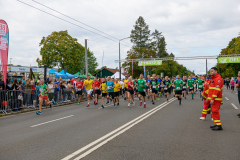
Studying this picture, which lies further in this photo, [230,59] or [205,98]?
[230,59]

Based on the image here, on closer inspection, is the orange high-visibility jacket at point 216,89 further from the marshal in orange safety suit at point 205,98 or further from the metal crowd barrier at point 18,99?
the metal crowd barrier at point 18,99

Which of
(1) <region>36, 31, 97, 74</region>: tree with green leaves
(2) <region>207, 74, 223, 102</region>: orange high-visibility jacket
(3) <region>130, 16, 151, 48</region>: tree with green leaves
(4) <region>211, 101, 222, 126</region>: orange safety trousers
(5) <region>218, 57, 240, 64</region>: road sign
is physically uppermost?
(3) <region>130, 16, 151, 48</region>: tree with green leaves

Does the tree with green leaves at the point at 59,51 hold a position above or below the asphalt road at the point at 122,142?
above

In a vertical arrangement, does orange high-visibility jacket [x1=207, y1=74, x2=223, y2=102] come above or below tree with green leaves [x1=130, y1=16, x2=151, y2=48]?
below

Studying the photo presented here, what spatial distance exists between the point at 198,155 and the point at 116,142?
1.97 metres

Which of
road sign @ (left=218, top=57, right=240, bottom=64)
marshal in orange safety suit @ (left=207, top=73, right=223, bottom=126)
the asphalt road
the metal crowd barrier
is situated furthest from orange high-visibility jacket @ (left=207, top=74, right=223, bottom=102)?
road sign @ (left=218, top=57, right=240, bottom=64)

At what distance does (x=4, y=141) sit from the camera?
254 inches

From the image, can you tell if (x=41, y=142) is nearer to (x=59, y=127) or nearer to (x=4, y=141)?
(x=4, y=141)

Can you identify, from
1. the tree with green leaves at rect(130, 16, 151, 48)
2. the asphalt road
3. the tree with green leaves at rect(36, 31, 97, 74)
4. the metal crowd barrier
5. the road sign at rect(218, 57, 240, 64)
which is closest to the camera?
the asphalt road

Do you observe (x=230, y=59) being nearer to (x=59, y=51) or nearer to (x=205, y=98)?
(x=205, y=98)

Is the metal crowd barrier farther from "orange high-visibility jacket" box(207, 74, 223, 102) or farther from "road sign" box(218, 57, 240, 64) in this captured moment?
"road sign" box(218, 57, 240, 64)

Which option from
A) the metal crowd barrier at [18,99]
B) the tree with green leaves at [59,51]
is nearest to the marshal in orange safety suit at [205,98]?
the metal crowd barrier at [18,99]

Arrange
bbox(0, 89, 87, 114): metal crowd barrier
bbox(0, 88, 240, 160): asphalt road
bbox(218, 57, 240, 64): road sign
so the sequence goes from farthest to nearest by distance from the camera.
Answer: bbox(218, 57, 240, 64): road sign < bbox(0, 89, 87, 114): metal crowd barrier < bbox(0, 88, 240, 160): asphalt road

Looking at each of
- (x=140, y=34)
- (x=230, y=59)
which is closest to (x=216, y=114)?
(x=230, y=59)
